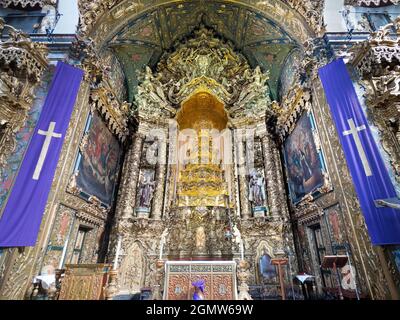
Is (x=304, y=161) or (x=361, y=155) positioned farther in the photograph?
(x=304, y=161)

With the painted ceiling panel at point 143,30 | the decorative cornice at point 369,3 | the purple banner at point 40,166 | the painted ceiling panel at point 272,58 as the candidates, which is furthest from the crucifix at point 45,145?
the decorative cornice at point 369,3

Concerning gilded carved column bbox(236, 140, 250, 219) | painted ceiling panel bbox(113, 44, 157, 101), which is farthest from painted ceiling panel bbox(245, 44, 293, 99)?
painted ceiling panel bbox(113, 44, 157, 101)

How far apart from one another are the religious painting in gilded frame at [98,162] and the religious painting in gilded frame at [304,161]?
25.2 ft

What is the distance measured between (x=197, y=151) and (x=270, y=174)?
397 centimetres

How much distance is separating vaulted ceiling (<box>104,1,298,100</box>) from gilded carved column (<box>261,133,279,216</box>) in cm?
303

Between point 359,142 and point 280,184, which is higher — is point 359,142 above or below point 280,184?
below

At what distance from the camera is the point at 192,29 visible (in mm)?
12117

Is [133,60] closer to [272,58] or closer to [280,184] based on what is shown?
[272,58]

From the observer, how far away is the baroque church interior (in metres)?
5.02

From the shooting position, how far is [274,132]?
10953 millimetres

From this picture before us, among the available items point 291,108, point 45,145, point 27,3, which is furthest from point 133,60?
point 291,108

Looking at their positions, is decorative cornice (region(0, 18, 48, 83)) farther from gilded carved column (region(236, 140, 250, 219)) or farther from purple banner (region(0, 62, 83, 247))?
gilded carved column (region(236, 140, 250, 219))

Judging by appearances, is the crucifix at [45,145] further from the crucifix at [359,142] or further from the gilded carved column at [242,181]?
the crucifix at [359,142]

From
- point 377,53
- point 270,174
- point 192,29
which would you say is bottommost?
point 270,174
